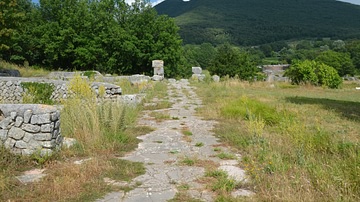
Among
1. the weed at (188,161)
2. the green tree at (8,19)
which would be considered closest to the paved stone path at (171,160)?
the weed at (188,161)

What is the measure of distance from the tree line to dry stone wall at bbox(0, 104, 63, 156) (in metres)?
21.1

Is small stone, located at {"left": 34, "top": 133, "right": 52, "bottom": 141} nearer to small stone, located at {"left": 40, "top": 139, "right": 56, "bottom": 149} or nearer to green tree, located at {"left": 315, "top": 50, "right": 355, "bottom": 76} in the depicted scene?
small stone, located at {"left": 40, "top": 139, "right": 56, "bottom": 149}

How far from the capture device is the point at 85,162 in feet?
14.9

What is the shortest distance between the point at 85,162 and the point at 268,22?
167169 millimetres

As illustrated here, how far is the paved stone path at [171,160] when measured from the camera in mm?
3631

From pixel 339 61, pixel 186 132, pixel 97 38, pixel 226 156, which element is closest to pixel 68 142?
pixel 186 132

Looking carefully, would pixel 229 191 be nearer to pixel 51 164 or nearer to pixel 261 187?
pixel 261 187

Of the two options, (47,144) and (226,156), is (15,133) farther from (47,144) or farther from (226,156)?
(226,156)

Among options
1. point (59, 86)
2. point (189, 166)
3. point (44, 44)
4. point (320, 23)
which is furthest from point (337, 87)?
point (320, 23)

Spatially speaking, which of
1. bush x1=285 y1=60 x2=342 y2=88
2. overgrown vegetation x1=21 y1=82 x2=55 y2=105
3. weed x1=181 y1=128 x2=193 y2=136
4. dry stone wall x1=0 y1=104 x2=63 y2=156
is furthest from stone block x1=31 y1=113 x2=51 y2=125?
bush x1=285 y1=60 x2=342 y2=88

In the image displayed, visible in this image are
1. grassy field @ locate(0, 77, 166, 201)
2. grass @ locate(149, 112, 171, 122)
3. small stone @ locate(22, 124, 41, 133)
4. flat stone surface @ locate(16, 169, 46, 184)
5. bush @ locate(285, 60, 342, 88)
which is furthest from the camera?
bush @ locate(285, 60, 342, 88)

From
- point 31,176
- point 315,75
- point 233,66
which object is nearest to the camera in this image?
point 31,176

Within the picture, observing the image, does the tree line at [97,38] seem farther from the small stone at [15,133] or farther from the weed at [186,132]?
the small stone at [15,133]

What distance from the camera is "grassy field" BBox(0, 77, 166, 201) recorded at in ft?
11.9
